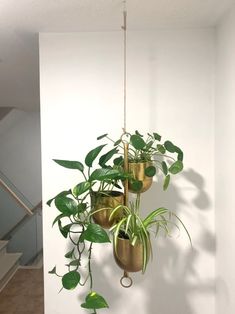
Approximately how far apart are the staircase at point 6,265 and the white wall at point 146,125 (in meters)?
1.94

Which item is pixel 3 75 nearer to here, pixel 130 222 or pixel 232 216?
pixel 130 222

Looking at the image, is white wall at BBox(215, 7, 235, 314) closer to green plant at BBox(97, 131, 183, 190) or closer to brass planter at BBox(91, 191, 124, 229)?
green plant at BBox(97, 131, 183, 190)

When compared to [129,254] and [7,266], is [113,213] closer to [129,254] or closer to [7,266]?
[129,254]

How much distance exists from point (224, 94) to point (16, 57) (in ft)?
4.95

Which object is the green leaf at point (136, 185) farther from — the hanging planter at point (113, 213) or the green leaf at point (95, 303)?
the green leaf at point (95, 303)

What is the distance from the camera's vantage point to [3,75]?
262 centimetres

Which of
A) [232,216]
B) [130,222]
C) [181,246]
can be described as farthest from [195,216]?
[130,222]

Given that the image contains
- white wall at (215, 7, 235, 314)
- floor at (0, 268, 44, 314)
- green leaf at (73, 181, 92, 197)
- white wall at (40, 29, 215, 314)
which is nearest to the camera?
green leaf at (73, 181, 92, 197)

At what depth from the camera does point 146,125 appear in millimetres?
1715

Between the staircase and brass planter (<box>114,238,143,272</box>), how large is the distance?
105 inches

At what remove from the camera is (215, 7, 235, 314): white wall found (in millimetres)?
1421

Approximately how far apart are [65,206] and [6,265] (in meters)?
2.99

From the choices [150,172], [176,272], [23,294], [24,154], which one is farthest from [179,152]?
[24,154]

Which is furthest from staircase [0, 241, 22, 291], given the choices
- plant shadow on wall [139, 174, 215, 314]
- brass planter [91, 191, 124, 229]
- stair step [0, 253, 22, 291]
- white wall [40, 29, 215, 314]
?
brass planter [91, 191, 124, 229]
